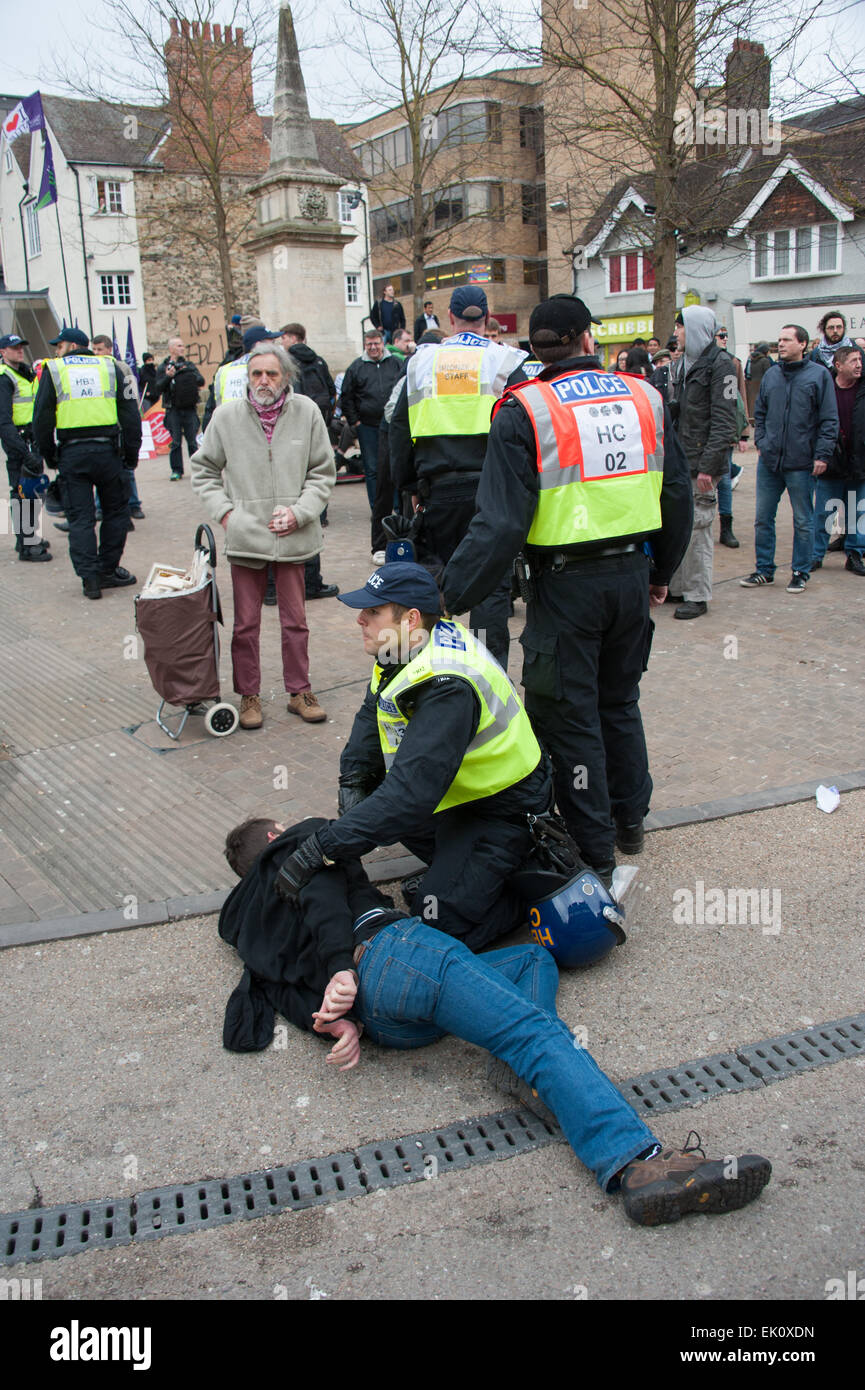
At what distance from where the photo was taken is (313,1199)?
9.12 feet

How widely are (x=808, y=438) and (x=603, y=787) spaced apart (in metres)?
5.50

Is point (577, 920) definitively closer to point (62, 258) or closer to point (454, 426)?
point (454, 426)

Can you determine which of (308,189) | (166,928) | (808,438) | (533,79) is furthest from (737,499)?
(533,79)

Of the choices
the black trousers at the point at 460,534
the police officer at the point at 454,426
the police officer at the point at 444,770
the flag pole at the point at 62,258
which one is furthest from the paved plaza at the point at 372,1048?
the flag pole at the point at 62,258

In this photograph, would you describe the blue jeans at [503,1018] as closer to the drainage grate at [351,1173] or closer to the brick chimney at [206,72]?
the drainage grate at [351,1173]

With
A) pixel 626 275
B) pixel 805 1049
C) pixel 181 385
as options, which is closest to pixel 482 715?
pixel 805 1049

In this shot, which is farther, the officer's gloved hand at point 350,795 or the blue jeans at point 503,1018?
the officer's gloved hand at point 350,795

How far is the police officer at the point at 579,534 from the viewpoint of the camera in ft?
12.8

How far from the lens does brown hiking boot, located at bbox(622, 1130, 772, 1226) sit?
2586 mm

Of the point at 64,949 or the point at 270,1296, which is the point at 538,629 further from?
the point at 270,1296

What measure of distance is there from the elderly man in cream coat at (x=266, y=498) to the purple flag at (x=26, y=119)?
39294mm

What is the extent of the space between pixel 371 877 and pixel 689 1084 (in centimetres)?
165

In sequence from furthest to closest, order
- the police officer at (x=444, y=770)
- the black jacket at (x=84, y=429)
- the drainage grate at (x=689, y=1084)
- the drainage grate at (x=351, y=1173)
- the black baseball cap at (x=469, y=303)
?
the black jacket at (x=84, y=429)
the black baseball cap at (x=469, y=303)
the police officer at (x=444, y=770)
the drainage grate at (x=689, y=1084)
the drainage grate at (x=351, y=1173)

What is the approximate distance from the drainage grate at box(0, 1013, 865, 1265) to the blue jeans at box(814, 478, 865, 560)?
22.4 ft
